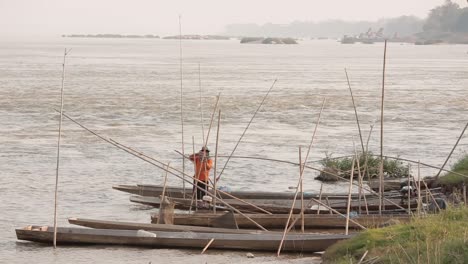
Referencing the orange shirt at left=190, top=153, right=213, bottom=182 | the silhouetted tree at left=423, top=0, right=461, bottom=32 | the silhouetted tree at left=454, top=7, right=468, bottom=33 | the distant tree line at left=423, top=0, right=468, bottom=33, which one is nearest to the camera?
the orange shirt at left=190, top=153, right=213, bottom=182

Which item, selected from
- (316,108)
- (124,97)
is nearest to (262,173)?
(316,108)

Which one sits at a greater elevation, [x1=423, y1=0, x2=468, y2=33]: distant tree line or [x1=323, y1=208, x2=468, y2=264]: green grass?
[x1=423, y1=0, x2=468, y2=33]: distant tree line

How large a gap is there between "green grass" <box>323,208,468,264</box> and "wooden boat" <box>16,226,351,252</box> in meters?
0.69

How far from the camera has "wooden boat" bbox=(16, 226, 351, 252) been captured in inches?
445

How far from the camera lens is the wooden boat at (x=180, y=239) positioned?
37.1 feet

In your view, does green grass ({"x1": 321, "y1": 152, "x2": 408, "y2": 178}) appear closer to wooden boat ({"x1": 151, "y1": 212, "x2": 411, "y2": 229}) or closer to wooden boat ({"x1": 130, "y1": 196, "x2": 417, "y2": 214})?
wooden boat ({"x1": 130, "y1": 196, "x2": 417, "y2": 214})

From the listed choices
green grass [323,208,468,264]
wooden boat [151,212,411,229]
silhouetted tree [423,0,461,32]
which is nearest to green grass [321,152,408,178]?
wooden boat [151,212,411,229]

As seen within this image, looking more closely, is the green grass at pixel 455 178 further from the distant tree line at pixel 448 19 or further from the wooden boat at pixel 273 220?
the distant tree line at pixel 448 19

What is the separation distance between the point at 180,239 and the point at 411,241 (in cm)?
309

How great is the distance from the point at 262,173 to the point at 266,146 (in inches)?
138

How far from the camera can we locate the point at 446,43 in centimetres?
15875

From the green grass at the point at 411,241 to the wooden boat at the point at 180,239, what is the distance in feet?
2.27

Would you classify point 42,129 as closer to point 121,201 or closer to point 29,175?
point 29,175

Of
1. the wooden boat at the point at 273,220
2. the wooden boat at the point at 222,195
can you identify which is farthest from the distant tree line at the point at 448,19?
the wooden boat at the point at 273,220
